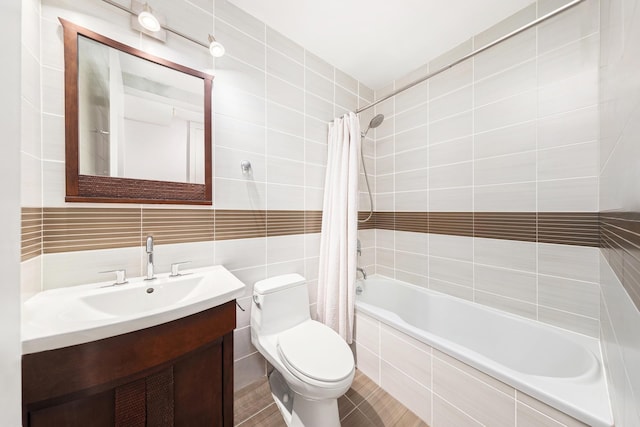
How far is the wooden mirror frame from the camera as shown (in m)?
0.97

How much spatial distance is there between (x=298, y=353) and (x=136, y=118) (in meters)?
1.40

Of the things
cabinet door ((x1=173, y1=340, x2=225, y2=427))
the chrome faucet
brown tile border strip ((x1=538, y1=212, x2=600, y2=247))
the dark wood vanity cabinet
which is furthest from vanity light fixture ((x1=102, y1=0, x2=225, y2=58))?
brown tile border strip ((x1=538, y1=212, x2=600, y2=247))

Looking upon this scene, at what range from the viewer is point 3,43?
0.18m

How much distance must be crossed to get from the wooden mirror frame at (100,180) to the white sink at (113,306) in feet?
1.27

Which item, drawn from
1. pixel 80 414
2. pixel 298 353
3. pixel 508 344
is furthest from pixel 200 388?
pixel 508 344

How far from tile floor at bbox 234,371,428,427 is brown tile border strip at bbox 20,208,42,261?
4.00ft

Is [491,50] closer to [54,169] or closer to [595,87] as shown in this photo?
[595,87]

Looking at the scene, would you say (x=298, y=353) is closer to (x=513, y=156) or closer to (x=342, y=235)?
(x=342, y=235)

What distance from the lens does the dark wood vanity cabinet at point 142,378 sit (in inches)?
24.4

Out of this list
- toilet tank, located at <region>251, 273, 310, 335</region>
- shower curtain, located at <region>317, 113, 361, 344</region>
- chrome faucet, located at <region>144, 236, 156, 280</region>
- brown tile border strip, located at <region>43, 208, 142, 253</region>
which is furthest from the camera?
shower curtain, located at <region>317, 113, 361, 344</region>

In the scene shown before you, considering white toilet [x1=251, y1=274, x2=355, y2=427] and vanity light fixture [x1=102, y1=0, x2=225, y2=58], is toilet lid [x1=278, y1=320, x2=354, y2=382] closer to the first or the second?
white toilet [x1=251, y1=274, x2=355, y2=427]

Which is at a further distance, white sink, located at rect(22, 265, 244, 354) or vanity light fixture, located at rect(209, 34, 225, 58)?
vanity light fixture, located at rect(209, 34, 225, 58)

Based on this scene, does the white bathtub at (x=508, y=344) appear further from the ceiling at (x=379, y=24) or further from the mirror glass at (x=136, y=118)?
the ceiling at (x=379, y=24)

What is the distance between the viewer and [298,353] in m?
1.14
